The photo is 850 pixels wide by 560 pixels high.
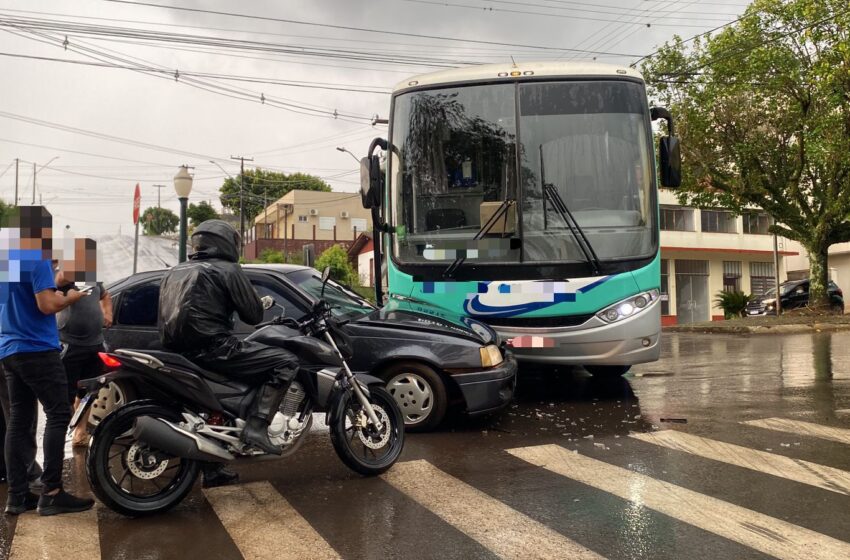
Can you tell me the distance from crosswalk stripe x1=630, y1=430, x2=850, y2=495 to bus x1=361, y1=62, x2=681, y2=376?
1.66 m

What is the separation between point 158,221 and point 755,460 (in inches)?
4047

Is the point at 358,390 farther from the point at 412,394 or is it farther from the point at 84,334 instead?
the point at 84,334

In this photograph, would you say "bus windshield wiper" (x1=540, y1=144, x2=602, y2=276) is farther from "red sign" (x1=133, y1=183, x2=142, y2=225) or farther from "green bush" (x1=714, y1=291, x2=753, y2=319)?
"green bush" (x1=714, y1=291, x2=753, y2=319)

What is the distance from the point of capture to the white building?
39531mm

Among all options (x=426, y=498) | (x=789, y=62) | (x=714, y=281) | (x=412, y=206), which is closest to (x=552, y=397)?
(x=412, y=206)

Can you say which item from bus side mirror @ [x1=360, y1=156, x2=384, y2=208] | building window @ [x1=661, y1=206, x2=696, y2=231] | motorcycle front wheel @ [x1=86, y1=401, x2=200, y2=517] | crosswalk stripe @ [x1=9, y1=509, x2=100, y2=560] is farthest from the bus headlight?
building window @ [x1=661, y1=206, x2=696, y2=231]

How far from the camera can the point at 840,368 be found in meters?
10.9

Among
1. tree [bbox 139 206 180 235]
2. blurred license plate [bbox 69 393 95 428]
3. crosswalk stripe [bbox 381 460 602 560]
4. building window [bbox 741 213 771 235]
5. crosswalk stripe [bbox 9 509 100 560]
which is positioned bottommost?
crosswalk stripe [bbox 9 509 100 560]

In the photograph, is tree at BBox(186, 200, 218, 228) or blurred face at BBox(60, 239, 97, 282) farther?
tree at BBox(186, 200, 218, 228)

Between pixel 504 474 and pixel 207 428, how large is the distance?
210 centimetres

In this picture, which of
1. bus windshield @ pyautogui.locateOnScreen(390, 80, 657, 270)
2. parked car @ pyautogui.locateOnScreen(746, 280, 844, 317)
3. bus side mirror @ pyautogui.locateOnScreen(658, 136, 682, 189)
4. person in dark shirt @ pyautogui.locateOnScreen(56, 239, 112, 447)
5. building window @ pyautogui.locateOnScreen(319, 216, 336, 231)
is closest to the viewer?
person in dark shirt @ pyautogui.locateOnScreen(56, 239, 112, 447)

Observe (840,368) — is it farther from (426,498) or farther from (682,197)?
(682,197)

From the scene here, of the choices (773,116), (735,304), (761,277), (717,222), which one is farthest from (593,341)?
(761,277)

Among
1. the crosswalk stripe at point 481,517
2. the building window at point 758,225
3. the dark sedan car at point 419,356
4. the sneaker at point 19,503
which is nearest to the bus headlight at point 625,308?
the dark sedan car at point 419,356
